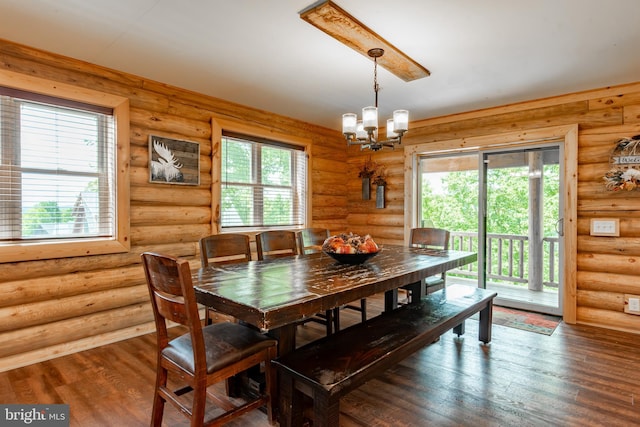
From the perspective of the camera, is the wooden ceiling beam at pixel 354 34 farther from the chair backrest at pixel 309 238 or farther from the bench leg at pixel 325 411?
the bench leg at pixel 325 411

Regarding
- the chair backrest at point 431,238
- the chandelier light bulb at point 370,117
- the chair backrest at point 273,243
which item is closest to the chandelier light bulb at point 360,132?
the chandelier light bulb at point 370,117

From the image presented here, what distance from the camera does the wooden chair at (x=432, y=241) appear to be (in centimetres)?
348

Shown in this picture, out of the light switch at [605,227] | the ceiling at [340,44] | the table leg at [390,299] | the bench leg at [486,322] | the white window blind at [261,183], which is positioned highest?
the ceiling at [340,44]

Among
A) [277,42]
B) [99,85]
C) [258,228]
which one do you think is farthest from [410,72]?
[99,85]

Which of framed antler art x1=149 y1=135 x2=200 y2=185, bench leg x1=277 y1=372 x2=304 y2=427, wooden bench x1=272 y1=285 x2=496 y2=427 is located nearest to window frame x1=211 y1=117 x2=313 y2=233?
framed antler art x1=149 y1=135 x2=200 y2=185

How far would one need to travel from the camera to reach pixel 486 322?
10.0 feet

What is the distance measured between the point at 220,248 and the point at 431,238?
2.24m

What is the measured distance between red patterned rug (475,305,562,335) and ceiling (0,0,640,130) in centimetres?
252

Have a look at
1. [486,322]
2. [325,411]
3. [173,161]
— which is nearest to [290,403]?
[325,411]

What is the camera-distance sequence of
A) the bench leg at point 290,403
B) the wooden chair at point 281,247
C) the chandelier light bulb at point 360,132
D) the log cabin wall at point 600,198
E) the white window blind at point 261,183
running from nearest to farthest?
the bench leg at point 290,403
the chandelier light bulb at point 360,132
the wooden chair at point 281,247
the log cabin wall at point 600,198
the white window blind at point 261,183

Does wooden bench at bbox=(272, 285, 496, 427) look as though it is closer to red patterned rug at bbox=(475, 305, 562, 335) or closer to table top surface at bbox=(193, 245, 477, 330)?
table top surface at bbox=(193, 245, 477, 330)

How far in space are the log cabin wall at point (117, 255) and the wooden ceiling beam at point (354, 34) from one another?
1968 mm

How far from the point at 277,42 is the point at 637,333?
4384 millimetres

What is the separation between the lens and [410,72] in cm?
310
